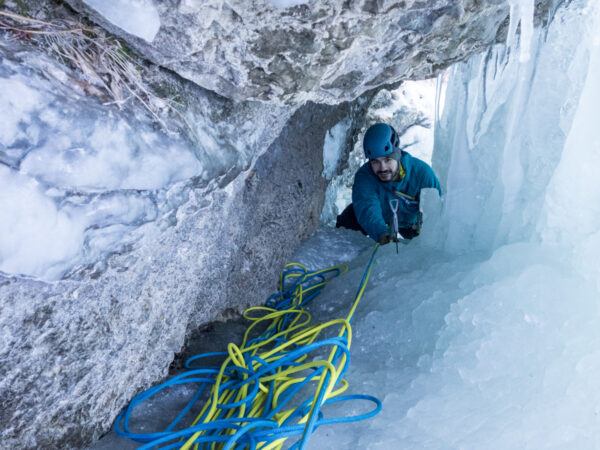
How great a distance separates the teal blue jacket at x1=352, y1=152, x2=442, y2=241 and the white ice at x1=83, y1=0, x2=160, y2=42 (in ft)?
6.91

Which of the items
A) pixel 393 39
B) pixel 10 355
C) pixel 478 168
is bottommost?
pixel 10 355

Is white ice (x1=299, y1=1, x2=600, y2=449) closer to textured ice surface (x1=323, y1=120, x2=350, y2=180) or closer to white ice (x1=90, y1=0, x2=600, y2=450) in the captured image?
white ice (x1=90, y1=0, x2=600, y2=450)

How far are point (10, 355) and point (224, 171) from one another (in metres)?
0.83

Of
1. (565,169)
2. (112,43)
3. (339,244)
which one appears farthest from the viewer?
(339,244)

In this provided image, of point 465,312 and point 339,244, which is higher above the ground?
point 465,312

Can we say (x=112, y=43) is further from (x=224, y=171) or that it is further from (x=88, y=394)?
(x=88, y=394)

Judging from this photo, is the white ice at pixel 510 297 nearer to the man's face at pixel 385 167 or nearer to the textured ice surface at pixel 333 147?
the man's face at pixel 385 167

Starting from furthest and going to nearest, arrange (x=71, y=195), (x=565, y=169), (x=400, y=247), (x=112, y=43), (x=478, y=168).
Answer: (x=400, y=247) → (x=478, y=168) → (x=565, y=169) → (x=112, y=43) → (x=71, y=195)

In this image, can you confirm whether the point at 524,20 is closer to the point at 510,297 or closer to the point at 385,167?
the point at 510,297

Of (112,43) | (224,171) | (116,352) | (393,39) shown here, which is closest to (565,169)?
(393,39)

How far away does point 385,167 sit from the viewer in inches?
114

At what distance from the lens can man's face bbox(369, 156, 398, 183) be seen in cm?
286

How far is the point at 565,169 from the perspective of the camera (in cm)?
144

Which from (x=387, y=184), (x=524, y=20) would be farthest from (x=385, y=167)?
(x=524, y=20)
